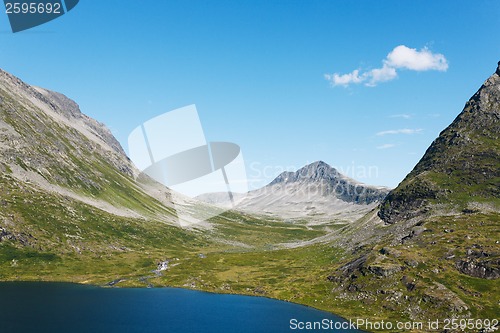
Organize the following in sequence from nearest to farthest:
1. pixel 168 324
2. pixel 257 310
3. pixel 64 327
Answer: pixel 64 327 → pixel 168 324 → pixel 257 310

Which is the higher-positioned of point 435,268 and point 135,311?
point 435,268

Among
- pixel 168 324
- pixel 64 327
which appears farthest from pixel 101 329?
pixel 168 324

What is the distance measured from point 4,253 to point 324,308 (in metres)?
151

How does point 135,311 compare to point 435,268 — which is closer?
point 135,311

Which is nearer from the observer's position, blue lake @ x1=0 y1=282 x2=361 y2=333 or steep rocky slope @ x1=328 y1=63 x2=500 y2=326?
blue lake @ x1=0 y1=282 x2=361 y2=333

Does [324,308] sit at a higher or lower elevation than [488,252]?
lower

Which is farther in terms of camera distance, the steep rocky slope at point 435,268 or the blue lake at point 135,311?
the steep rocky slope at point 435,268

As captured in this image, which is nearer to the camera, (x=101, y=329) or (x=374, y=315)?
(x=101, y=329)

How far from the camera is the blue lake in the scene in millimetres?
97625

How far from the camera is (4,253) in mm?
165375

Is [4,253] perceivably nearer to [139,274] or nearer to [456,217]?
[139,274]

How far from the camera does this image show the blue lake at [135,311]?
97.6m

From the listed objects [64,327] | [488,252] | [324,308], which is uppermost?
[488,252]

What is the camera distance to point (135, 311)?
373 feet
